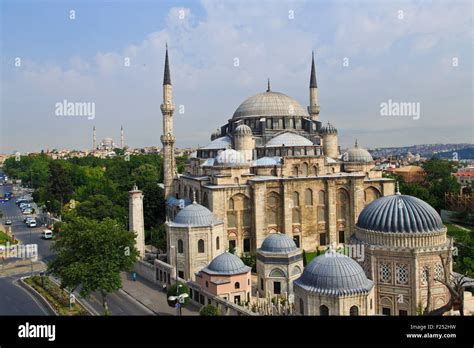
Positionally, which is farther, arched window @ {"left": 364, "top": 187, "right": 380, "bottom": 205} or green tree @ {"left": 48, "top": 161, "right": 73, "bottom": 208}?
green tree @ {"left": 48, "top": 161, "right": 73, "bottom": 208}

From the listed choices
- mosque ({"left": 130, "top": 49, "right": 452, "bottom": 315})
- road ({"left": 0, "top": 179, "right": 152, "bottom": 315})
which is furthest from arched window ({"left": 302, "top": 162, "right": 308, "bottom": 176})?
road ({"left": 0, "top": 179, "right": 152, "bottom": 315})

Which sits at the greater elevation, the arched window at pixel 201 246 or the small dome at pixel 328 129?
the small dome at pixel 328 129

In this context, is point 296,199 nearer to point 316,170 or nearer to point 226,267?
point 316,170

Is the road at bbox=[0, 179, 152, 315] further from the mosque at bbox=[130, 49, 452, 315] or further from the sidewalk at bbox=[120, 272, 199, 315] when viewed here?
the mosque at bbox=[130, 49, 452, 315]

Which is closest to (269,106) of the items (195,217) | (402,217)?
(195,217)

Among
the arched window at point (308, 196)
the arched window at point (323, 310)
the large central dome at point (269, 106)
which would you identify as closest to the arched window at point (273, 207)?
the arched window at point (308, 196)

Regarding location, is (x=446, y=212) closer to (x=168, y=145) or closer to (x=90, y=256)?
(x=168, y=145)

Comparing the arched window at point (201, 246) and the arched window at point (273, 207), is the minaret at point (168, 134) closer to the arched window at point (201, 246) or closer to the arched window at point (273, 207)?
the arched window at point (273, 207)

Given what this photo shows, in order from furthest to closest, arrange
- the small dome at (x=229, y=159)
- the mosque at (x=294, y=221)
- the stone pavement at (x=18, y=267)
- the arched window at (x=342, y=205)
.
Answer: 1. the arched window at (x=342, y=205)
2. the small dome at (x=229, y=159)
3. the stone pavement at (x=18, y=267)
4. the mosque at (x=294, y=221)
